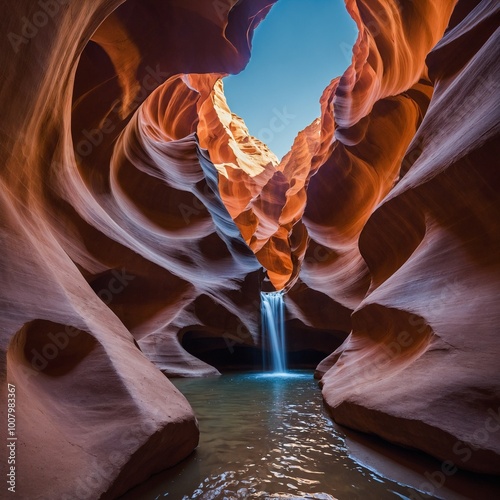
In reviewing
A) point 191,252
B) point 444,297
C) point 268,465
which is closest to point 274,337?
point 191,252

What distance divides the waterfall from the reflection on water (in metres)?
8.98

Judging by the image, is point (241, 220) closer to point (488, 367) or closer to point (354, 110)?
point (354, 110)

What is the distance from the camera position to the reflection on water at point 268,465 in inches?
112

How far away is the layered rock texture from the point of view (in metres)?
3.12

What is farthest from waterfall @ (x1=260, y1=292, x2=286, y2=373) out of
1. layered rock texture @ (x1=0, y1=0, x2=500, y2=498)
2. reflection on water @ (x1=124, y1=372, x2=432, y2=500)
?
reflection on water @ (x1=124, y1=372, x2=432, y2=500)

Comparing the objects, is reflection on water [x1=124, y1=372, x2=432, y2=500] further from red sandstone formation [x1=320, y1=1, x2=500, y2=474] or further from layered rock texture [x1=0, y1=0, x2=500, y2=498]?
red sandstone formation [x1=320, y1=1, x2=500, y2=474]

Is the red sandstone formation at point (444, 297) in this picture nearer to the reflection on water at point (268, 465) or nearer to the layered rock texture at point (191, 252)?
the layered rock texture at point (191, 252)

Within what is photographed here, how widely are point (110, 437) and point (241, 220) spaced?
28.8m

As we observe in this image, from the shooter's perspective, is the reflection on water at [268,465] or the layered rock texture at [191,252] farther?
the layered rock texture at [191,252]

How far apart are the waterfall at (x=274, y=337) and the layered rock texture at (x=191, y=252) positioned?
565 millimetres

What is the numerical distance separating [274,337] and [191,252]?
5.06 m

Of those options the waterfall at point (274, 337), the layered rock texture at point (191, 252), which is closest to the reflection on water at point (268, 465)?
the layered rock texture at point (191, 252)

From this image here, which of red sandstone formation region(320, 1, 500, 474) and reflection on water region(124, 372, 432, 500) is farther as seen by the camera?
red sandstone formation region(320, 1, 500, 474)

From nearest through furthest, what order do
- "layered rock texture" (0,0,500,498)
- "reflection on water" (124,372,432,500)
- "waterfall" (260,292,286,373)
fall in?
"reflection on water" (124,372,432,500)
"layered rock texture" (0,0,500,498)
"waterfall" (260,292,286,373)
